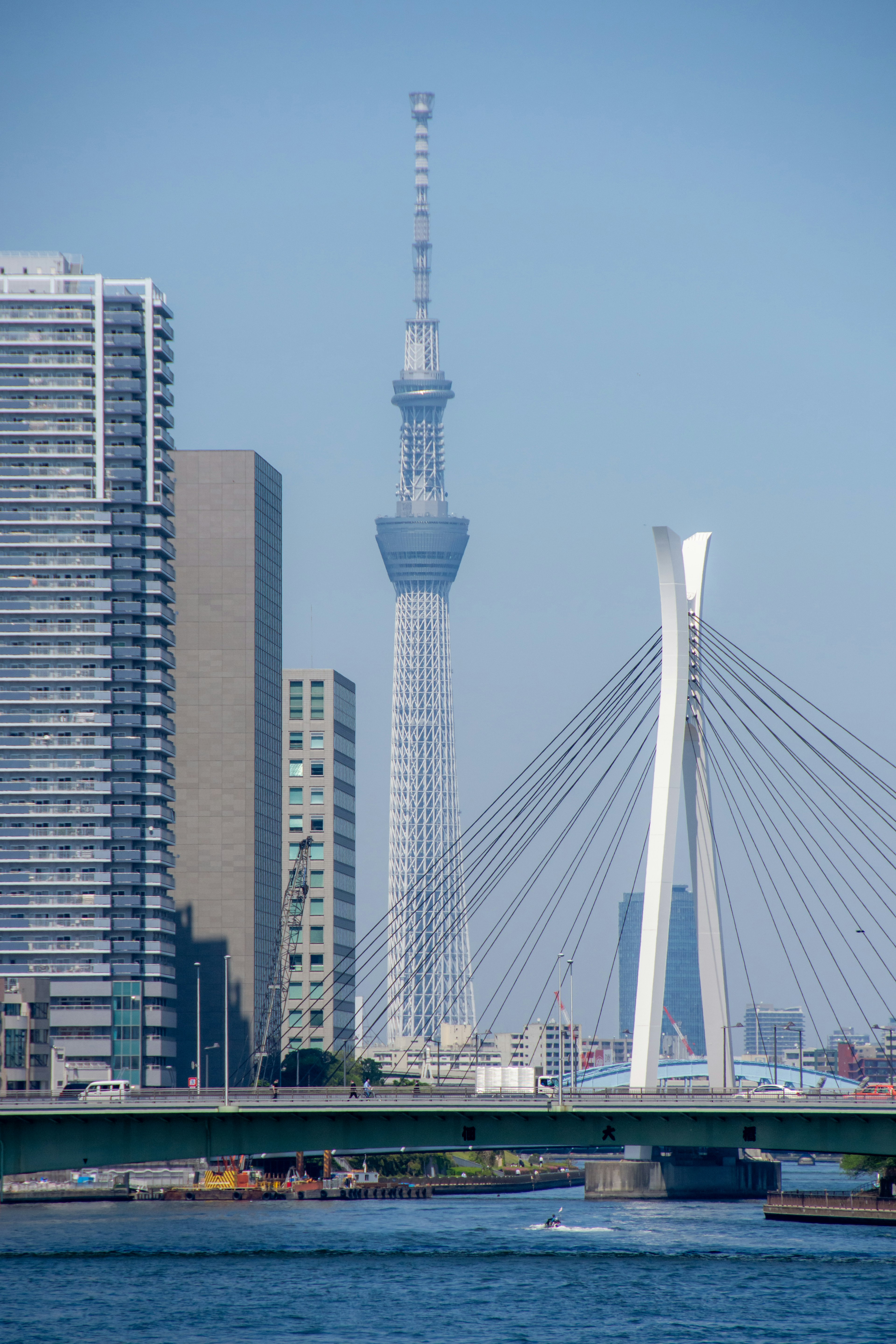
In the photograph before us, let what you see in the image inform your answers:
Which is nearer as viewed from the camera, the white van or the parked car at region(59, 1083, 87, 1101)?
the white van

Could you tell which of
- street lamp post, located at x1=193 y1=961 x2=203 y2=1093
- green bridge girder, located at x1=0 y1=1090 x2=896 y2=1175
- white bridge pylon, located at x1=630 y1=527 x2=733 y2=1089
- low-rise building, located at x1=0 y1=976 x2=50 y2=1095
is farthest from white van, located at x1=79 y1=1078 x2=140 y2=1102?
low-rise building, located at x1=0 y1=976 x2=50 y2=1095

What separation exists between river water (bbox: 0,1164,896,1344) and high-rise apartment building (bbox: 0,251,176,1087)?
6286 centimetres

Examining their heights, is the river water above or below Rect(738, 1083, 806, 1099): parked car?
below

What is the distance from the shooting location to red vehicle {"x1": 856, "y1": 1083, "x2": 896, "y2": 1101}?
83.0 m

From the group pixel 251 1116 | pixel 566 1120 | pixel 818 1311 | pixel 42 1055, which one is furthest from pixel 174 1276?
pixel 42 1055

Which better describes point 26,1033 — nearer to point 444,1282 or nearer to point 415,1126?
point 415,1126

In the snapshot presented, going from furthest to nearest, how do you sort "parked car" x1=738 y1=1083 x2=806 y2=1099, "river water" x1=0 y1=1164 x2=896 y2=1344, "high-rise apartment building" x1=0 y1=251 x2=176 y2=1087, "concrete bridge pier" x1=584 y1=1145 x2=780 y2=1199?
"high-rise apartment building" x1=0 y1=251 x2=176 y2=1087, "concrete bridge pier" x1=584 y1=1145 x2=780 y2=1199, "parked car" x1=738 y1=1083 x2=806 y2=1099, "river water" x1=0 y1=1164 x2=896 y2=1344

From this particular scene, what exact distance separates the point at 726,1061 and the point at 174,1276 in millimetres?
25807

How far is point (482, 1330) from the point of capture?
67500 millimetres

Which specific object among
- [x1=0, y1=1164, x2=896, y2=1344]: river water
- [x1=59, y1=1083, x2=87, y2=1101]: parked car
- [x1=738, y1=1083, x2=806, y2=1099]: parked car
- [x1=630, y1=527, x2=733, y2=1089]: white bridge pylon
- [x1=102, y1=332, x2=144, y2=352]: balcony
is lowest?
[x1=0, y1=1164, x2=896, y2=1344]: river water

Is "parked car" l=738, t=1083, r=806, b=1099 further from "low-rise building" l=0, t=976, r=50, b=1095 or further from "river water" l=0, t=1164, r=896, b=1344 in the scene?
"low-rise building" l=0, t=976, r=50, b=1095

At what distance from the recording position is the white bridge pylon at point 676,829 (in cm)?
8931

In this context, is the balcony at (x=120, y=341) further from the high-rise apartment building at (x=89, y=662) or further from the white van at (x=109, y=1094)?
the white van at (x=109, y=1094)

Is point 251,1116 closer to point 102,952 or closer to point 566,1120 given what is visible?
point 566,1120
